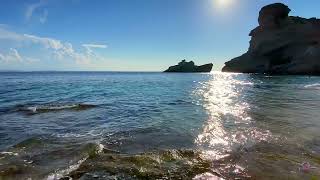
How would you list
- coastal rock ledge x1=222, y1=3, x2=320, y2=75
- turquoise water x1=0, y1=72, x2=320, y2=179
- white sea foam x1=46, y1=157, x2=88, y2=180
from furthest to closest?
coastal rock ledge x1=222, y1=3, x2=320, y2=75
turquoise water x1=0, y1=72, x2=320, y2=179
white sea foam x1=46, y1=157, x2=88, y2=180

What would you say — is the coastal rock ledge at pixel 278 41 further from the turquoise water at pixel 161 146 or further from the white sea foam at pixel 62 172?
the white sea foam at pixel 62 172

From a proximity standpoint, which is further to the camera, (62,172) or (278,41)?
(278,41)

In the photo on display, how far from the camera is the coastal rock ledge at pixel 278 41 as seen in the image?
112562mm

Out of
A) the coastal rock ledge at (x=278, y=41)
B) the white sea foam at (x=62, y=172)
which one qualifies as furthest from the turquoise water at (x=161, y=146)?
the coastal rock ledge at (x=278, y=41)

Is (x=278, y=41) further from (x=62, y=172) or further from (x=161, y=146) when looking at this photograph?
(x=62, y=172)

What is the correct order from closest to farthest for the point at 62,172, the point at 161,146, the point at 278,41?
1. the point at 62,172
2. the point at 161,146
3. the point at 278,41

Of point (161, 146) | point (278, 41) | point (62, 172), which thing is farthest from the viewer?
point (278, 41)

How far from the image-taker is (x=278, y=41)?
120m

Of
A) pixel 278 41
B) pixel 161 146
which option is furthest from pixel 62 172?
pixel 278 41

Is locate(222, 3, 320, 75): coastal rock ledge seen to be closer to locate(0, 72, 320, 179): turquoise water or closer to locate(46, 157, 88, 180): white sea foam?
locate(0, 72, 320, 179): turquoise water

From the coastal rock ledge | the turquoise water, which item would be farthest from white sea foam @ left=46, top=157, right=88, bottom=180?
the coastal rock ledge

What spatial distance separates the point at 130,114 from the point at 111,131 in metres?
5.88

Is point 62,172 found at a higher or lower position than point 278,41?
lower

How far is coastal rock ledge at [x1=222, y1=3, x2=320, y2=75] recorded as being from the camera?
112562 millimetres
